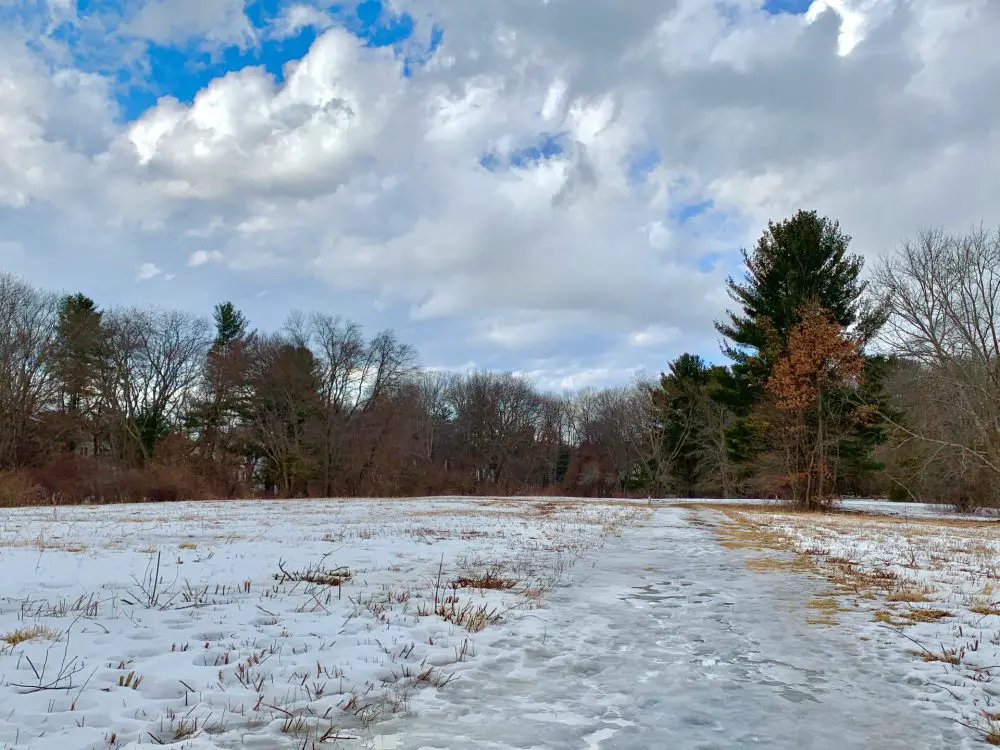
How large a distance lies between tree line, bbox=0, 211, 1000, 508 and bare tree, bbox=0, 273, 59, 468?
11 centimetres

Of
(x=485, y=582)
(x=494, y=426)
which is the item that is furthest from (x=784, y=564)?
(x=494, y=426)

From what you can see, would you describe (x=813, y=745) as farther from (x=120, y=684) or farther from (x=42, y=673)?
(x=42, y=673)

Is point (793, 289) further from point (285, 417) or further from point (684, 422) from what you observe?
point (285, 417)

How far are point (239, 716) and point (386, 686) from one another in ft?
2.89

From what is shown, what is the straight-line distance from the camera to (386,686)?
3711mm

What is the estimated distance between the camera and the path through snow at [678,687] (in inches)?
121

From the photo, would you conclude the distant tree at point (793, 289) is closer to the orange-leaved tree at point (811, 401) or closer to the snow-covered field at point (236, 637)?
the orange-leaved tree at point (811, 401)

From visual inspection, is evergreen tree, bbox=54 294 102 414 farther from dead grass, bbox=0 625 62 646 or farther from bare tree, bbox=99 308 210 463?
dead grass, bbox=0 625 62 646

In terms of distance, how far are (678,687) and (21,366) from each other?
44.9m

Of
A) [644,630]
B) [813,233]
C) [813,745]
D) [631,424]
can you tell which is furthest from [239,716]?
[631,424]

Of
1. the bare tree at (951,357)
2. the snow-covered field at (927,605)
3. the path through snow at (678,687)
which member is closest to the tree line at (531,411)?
the bare tree at (951,357)

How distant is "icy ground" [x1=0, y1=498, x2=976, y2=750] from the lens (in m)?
3.07

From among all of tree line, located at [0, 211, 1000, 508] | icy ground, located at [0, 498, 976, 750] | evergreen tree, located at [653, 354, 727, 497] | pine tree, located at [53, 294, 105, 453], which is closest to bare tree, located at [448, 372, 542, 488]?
tree line, located at [0, 211, 1000, 508]

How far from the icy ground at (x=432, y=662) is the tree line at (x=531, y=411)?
2344cm
